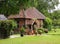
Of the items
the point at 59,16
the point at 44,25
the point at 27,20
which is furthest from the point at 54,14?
the point at 27,20

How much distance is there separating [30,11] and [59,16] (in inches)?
1208

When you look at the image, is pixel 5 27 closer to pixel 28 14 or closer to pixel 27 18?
pixel 27 18

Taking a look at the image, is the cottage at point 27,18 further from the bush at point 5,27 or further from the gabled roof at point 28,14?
the bush at point 5,27

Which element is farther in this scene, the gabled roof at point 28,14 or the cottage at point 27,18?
the gabled roof at point 28,14

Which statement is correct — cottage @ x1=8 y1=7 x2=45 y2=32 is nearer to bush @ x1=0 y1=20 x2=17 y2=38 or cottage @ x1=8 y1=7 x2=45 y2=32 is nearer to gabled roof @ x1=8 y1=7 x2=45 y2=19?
gabled roof @ x1=8 y1=7 x2=45 y2=19

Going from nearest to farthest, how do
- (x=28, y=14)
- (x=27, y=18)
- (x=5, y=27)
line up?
(x=5, y=27)
(x=27, y=18)
(x=28, y=14)

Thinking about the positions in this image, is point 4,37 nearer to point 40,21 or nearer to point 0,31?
point 0,31

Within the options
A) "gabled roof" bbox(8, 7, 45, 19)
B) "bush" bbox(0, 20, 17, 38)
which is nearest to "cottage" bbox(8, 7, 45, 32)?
"gabled roof" bbox(8, 7, 45, 19)

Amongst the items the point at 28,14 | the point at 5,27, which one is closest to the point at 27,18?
the point at 28,14

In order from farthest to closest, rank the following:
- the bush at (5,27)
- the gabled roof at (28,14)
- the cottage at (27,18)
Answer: the gabled roof at (28,14), the cottage at (27,18), the bush at (5,27)

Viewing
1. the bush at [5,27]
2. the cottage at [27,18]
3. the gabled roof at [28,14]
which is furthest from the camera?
the gabled roof at [28,14]

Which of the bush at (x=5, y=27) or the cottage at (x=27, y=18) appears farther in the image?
the cottage at (x=27, y=18)

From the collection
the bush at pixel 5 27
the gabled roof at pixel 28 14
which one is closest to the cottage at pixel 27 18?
the gabled roof at pixel 28 14

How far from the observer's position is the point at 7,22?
31469mm
